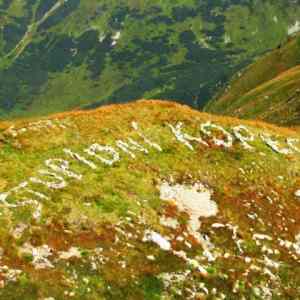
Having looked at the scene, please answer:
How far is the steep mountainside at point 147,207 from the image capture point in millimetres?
23625

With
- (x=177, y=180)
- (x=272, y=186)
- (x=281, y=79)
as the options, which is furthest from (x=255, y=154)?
(x=281, y=79)

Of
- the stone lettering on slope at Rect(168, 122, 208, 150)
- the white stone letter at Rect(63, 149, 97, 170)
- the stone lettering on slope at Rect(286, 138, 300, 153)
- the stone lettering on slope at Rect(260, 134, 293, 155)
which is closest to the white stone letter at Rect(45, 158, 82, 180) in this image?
the white stone letter at Rect(63, 149, 97, 170)

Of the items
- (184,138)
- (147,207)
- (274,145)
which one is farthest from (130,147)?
(274,145)

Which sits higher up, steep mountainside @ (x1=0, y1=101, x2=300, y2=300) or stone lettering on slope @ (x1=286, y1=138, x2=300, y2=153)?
steep mountainside @ (x1=0, y1=101, x2=300, y2=300)

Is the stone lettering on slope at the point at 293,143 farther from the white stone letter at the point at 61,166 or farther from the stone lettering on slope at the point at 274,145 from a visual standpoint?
the white stone letter at the point at 61,166

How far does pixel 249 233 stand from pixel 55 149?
13331 millimetres

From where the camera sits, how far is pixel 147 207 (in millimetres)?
29516

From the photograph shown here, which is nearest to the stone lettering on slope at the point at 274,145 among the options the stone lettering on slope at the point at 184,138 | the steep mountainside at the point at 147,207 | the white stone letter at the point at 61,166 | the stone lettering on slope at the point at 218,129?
the steep mountainside at the point at 147,207

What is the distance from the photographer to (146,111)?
40.7 metres

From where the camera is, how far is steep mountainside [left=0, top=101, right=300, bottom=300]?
77.5 feet

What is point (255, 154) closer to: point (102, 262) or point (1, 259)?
point (102, 262)

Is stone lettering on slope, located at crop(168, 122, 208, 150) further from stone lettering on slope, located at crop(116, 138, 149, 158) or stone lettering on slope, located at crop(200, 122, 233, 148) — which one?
stone lettering on slope, located at crop(116, 138, 149, 158)

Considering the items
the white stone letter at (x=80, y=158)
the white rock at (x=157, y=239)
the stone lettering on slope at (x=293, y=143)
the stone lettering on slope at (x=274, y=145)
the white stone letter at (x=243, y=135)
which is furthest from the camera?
the stone lettering on slope at (x=293, y=143)

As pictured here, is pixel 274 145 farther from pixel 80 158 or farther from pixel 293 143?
pixel 80 158
